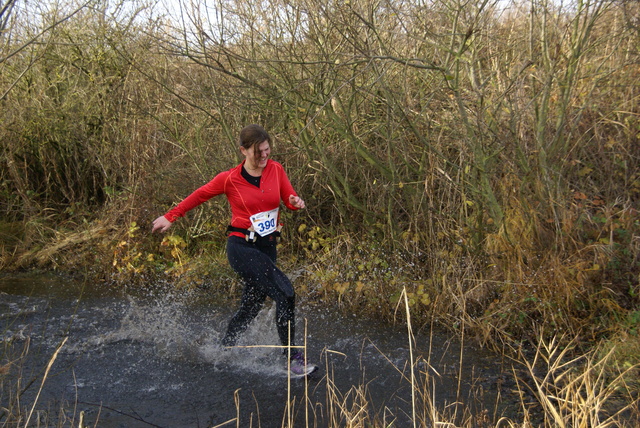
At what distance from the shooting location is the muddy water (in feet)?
15.0

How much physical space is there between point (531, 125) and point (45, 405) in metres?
5.08

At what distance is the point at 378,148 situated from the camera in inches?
283

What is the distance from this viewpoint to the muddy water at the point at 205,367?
4586mm

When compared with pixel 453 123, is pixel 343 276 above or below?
below

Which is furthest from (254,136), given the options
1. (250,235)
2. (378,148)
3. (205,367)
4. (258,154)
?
(378,148)

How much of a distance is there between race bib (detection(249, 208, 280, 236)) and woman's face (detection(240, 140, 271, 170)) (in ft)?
1.21

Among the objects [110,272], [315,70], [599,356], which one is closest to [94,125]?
[110,272]

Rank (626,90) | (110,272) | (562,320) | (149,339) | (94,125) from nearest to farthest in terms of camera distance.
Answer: (562,320) → (149,339) → (626,90) → (110,272) → (94,125)

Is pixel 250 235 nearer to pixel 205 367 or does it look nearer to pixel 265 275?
pixel 265 275

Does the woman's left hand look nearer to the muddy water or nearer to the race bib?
the race bib

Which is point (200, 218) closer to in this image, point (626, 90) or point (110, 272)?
point (110, 272)

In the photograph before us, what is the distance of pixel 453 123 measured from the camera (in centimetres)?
641

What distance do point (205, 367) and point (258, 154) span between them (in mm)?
1940

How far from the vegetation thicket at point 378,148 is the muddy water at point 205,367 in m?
0.59
